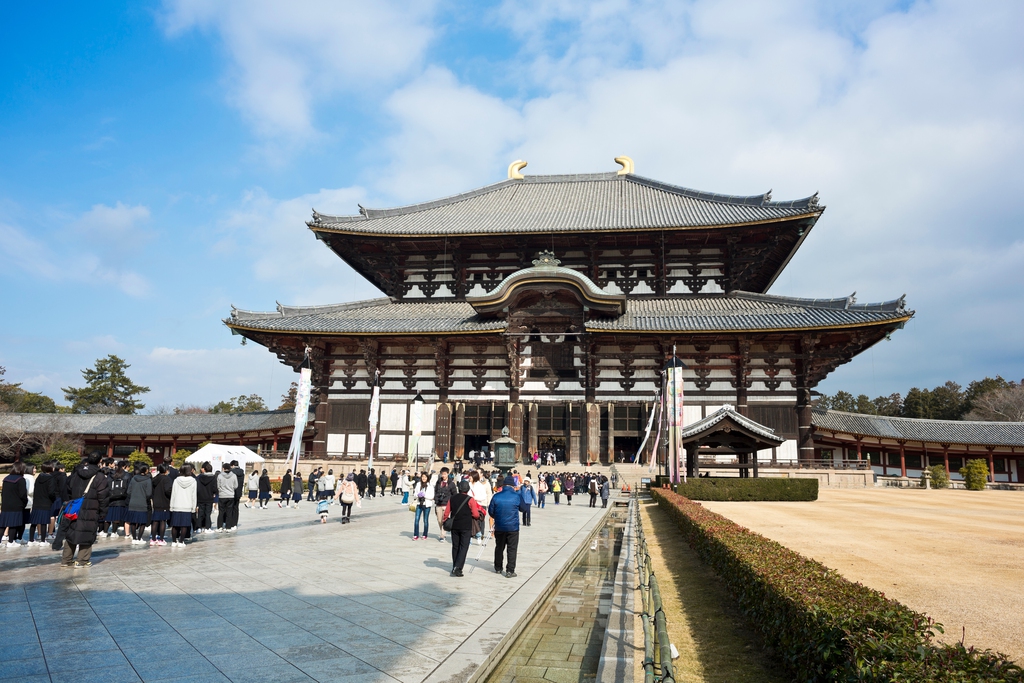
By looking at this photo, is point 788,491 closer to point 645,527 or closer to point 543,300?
point 645,527

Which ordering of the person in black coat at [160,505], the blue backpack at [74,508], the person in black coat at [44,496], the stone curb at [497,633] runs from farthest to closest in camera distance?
the person in black coat at [160,505], the person in black coat at [44,496], the blue backpack at [74,508], the stone curb at [497,633]

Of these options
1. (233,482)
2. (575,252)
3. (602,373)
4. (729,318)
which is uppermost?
(575,252)

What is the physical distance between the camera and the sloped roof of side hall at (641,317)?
31.8m

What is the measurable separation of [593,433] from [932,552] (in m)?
24.4

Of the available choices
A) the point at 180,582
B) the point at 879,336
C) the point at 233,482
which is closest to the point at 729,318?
the point at 879,336

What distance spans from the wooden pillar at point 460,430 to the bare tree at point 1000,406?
177 ft

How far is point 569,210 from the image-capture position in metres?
42.4

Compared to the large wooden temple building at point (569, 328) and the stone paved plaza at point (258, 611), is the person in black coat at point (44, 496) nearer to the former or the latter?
the stone paved plaza at point (258, 611)

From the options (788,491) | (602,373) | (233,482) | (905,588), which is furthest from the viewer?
(602,373)

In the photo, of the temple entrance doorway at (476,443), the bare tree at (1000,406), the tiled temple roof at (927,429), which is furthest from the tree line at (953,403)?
the temple entrance doorway at (476,443)

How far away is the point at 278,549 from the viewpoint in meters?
12.6

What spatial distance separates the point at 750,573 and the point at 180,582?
7.96 m

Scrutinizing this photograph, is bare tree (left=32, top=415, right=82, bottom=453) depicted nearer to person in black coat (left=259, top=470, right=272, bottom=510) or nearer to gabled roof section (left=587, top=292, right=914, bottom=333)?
person in black coat (left=259, top=470, right=272, bottom=510)

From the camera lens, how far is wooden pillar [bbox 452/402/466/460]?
35844mm
